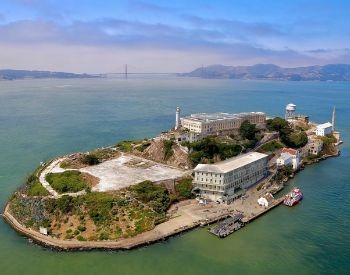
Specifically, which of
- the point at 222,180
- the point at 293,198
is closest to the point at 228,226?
the point at 222,180

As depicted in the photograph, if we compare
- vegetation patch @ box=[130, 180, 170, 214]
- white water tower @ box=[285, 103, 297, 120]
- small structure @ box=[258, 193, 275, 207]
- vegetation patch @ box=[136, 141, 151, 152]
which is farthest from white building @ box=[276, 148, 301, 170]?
white water tower @ box=[285, 103, 297, 120]

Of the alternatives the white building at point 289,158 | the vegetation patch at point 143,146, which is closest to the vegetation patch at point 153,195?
the vegetation patch at point 143,146

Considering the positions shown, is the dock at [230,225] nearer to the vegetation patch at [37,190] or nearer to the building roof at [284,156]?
the building roof at [284,156]

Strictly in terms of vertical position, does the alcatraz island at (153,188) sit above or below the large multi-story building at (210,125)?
below

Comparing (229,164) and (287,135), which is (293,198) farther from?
(287,135)

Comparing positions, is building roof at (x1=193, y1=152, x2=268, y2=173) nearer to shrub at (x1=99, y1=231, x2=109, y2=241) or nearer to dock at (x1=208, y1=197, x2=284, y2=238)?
dock at (x1=208, y1=197, x2=284, y2=238)

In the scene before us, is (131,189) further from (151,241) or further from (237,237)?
(237,237)
